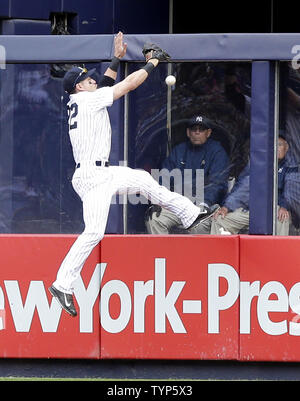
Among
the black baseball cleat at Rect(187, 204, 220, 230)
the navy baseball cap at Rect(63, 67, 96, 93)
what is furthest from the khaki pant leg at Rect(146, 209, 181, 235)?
the navy baseball cap at Rect(63, 67, 96, 93)

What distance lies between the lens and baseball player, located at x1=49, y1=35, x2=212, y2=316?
734 centimetres

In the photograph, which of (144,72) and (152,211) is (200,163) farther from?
(144,72)

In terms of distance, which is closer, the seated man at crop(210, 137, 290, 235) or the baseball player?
the baseball player

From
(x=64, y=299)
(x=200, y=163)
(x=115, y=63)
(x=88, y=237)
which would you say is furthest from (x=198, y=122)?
(x=64, y=299)

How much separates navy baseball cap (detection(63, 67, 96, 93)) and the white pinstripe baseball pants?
1.81 feet

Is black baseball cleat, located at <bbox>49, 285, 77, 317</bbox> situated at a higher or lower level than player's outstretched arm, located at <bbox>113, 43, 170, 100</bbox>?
lower

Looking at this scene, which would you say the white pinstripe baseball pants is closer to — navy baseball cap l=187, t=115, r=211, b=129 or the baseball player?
the baseball player

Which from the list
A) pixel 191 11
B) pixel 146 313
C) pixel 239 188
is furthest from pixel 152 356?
pixel 191 11

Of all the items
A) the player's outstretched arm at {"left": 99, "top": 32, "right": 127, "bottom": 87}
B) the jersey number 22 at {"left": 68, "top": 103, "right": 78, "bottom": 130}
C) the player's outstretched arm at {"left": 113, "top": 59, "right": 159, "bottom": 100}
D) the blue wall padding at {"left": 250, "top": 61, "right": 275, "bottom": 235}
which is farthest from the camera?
the blue wall padding at {"left": 250, "top": 61, "right": 275, "bottom": 235}

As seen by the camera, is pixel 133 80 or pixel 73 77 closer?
pixel 133 80

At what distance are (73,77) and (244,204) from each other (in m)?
1.48

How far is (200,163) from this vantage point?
24.9 feet

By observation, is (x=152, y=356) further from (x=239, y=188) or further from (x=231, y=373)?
(x=239, y=188)
